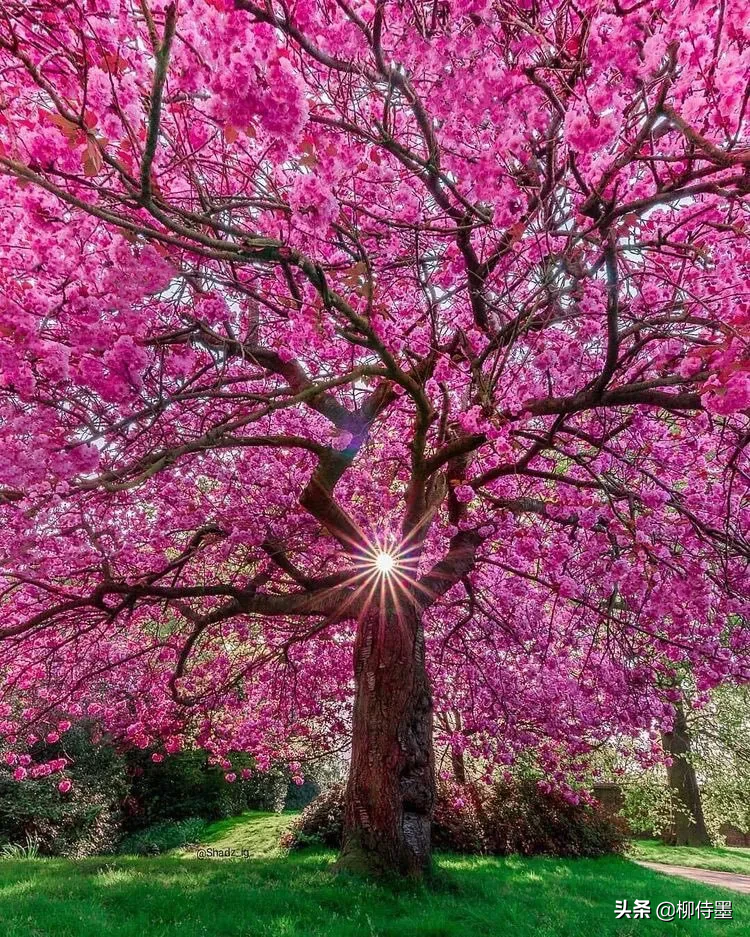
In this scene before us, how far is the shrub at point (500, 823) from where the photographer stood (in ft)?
33.6

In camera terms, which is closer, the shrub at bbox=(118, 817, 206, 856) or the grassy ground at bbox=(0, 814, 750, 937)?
the grassy ground at bbox=(0, 814, 750, 937)

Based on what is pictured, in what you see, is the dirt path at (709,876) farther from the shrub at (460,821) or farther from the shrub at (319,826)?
the shrub at (319,826)

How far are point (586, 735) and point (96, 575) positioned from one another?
8.27 meters

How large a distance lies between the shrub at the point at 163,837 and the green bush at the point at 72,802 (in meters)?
0.36

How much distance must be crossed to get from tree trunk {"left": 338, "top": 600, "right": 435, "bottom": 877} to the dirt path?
6430 millimetres

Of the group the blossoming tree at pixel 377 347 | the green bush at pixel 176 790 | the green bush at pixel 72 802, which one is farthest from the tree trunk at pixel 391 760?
the green bush at pixel 176 790

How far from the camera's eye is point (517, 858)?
9.73 meters

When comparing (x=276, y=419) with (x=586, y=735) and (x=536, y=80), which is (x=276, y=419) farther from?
(x=586, y=735)

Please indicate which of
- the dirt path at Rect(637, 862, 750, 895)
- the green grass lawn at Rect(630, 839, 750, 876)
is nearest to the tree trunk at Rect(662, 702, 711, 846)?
the green grass lawn at Rect(630, 839, 750, 876)

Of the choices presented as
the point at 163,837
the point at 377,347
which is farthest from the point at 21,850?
the point at 377,347

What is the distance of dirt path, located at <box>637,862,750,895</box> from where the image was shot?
1014 cm

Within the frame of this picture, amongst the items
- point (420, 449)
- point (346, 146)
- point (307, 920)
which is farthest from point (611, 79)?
point (307, 920)

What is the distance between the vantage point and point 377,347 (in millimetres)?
4113

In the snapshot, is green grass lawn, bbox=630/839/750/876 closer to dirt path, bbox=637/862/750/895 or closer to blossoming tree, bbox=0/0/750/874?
dirt path, bbox=637/862/750/895
